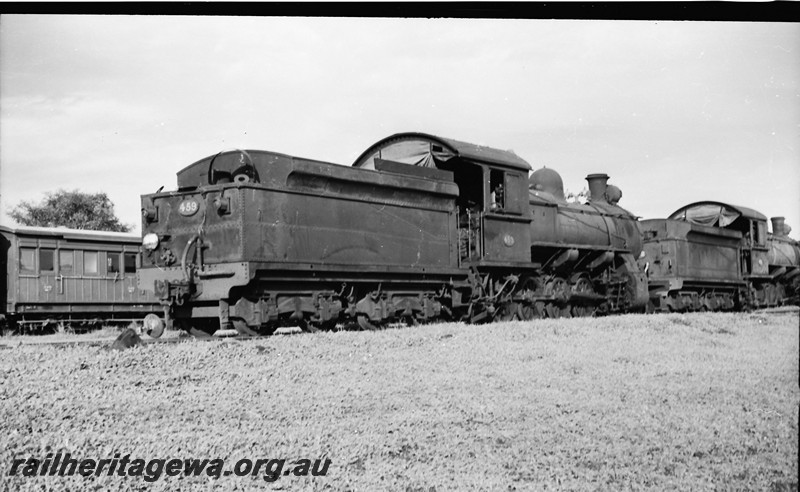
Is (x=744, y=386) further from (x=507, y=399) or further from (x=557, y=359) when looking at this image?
(x=507, y=399)

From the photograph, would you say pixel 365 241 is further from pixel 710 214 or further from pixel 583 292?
pixel 710 214

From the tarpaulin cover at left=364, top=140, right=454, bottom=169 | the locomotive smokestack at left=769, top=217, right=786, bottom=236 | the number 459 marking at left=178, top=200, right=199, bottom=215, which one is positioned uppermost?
the tarpaulin cover at left=364, top=140, right=454, bottom=169

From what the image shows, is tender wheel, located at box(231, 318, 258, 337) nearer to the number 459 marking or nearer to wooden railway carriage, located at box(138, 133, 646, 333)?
wooden railway carriage, located at box(138, 133, 646, 333)

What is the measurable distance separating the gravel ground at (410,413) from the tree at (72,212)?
96.4 feet

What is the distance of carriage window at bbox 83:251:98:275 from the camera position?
20.6 m

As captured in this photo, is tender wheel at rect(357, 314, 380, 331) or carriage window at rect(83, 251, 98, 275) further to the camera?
carriage window at rect(83, 251, 98, 275)

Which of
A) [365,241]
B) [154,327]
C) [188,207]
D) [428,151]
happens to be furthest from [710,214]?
[154,327]

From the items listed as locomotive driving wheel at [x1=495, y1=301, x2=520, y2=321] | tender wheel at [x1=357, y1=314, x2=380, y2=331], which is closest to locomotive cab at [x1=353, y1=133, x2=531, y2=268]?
locomotive driving wheel at [x1=495, y1=301, x2=520, y2=321]

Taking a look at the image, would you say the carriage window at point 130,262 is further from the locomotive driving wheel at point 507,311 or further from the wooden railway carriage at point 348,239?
the locomotive driving wheel at point 507,311

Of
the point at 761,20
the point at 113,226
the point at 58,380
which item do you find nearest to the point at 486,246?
the point at 58,380

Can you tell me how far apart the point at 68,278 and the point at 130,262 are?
1967 mm

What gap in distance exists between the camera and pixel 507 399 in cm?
706

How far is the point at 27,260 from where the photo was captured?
64.0 ft

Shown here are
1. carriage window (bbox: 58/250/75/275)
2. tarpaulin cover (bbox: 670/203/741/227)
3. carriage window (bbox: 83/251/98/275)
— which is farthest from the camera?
tarpaulin cover (bbox: 670/203/741/227)
